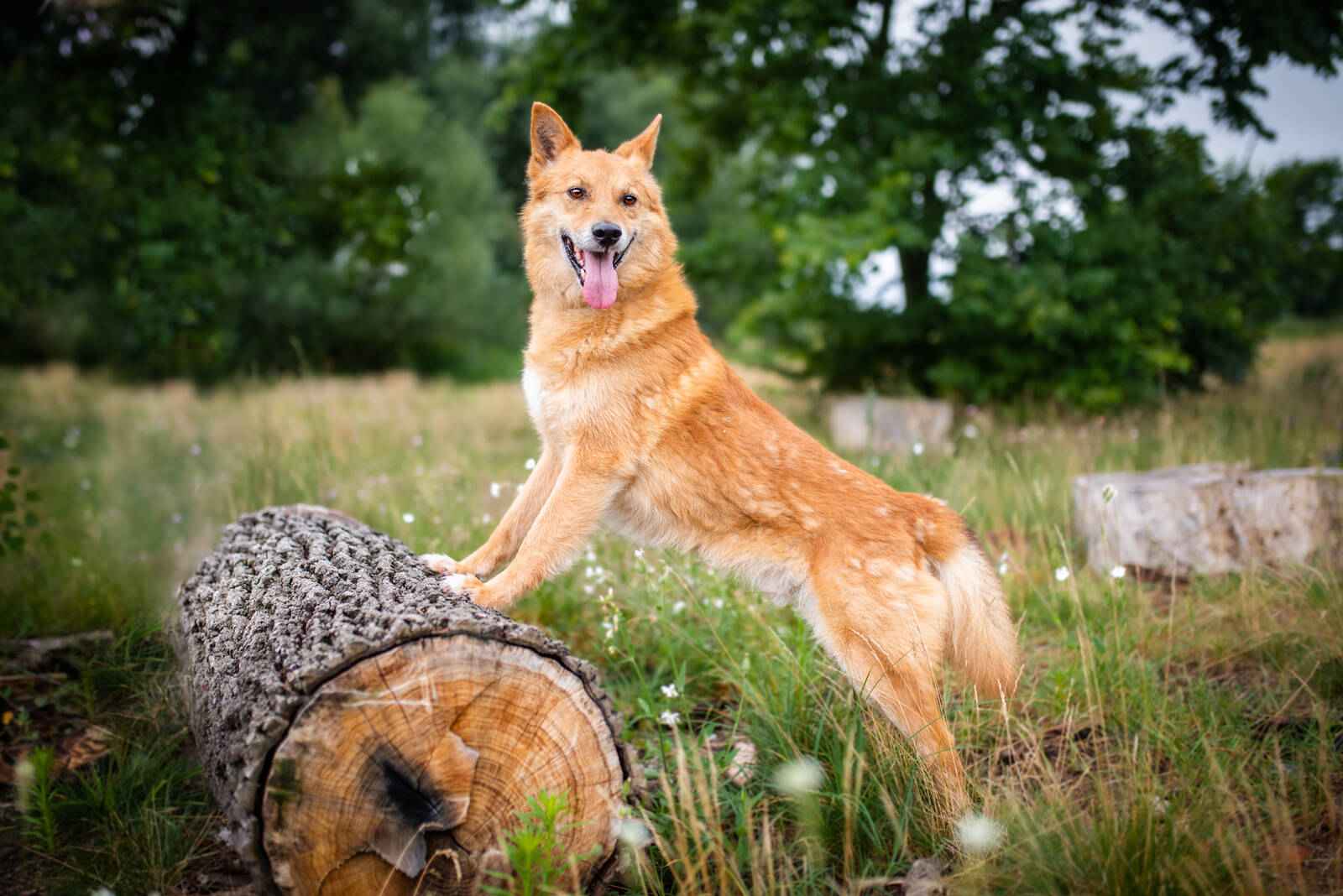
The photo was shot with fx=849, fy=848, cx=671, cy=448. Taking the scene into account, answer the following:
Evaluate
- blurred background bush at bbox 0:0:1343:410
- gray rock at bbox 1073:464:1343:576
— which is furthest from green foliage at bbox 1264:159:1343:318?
gray rock at bbox 1073:464:1343:576

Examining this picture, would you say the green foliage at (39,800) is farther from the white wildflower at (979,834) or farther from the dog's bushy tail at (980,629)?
the dog's bushy tail at (980,629)

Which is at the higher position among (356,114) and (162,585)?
(356,114)

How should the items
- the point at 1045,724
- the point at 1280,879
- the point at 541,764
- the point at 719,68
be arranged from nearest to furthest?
the point at 1280,879 → the point at 541,764 → the point at 1045,724 → the point at 719,68

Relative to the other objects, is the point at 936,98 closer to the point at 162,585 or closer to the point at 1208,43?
the point at 1208,43

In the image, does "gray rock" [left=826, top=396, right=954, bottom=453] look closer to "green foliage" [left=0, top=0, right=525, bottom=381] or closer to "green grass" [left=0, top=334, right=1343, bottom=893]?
"green grass" [left=0, top=334, right=1343, bottom=893]

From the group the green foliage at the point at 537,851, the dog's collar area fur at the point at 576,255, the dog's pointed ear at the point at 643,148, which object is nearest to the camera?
the green foliage at the point at 537,851

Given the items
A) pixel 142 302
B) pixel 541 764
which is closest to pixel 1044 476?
pixel 541 764

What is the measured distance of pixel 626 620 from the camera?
3.88 meters

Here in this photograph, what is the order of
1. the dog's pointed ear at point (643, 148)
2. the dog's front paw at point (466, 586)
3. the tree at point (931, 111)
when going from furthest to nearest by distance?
the tree at point (931, 111)
the dog's pointed ear at point (643, 148)
the dog's front paw at point (466, 586)

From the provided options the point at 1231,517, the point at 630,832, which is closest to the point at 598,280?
the point at 630,832

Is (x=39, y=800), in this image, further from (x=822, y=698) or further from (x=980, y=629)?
(x=980, y=629)

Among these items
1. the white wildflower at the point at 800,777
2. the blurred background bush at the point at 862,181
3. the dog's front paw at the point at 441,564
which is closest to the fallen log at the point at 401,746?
the white wildflower at the point at 800,777

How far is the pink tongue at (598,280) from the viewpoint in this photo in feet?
11.2

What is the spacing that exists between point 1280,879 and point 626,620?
98.4 inches
